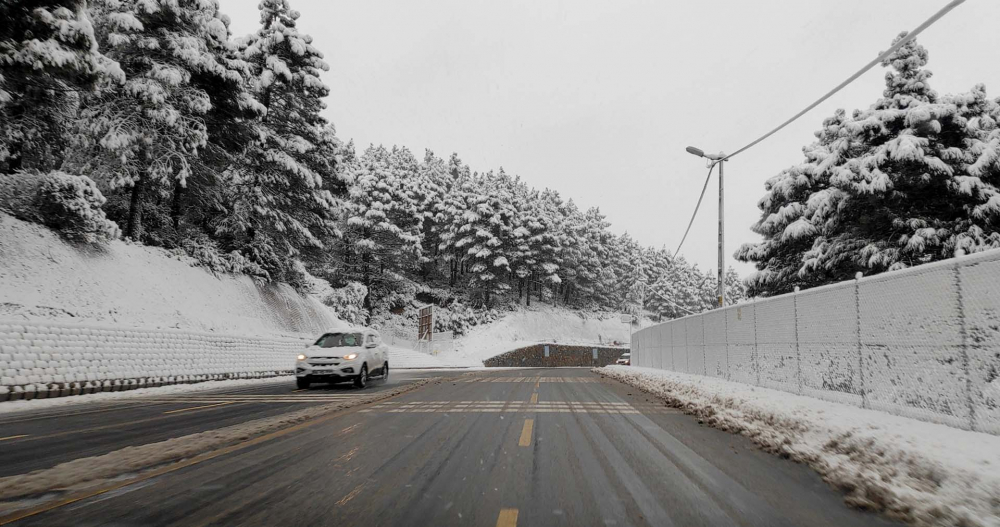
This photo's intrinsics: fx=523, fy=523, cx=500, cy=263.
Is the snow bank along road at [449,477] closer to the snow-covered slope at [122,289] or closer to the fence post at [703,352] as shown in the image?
the fence post at [703,352]

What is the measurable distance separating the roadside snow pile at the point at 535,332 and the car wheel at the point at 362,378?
93.2 feet

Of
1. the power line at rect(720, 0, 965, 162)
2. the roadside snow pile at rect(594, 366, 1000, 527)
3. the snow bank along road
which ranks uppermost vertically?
the power line at rect(720, 0, 965, 162)

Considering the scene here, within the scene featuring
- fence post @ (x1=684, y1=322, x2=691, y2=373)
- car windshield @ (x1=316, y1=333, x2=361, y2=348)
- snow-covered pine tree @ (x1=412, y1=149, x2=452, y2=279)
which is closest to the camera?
car windshield @ (x1=316, y1=333, x2=361, y2=348)

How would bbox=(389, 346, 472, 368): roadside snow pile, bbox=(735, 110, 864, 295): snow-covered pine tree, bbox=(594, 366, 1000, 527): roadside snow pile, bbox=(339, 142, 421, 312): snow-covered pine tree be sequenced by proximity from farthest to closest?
1. bbox=(339, 142, 421, 312): snow-covered pine tree
2. bbox=(389, 346, 472, 368): roadside snow pile
3. bbox=(735, 110, 864, 295): snow-covered pine tree
4. bbox=(594, 366, 1000, 527): roadside snow pile

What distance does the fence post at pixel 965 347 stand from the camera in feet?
18.8

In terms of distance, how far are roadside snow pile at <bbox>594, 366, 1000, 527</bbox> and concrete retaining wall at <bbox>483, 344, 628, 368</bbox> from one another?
38.6 metres

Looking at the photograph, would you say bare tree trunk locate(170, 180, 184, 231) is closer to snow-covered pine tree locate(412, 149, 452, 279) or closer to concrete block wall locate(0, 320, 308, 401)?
concrete block wall locate(0, 320, 308, 401)

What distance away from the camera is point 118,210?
26406 mm

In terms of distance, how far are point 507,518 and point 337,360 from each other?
12141 millimetres

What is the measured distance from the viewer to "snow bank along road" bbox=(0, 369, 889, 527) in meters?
3.59

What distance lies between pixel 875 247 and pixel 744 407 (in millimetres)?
13593

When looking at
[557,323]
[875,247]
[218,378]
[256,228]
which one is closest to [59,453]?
[218,378]

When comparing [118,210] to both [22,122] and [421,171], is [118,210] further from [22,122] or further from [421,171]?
[421,171]

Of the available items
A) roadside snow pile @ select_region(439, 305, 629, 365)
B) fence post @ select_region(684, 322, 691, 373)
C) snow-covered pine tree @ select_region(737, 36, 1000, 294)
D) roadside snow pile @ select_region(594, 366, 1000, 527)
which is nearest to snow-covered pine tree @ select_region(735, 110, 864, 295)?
snow-covered pine tree @ select_region(737, 36, 1000, 294)
